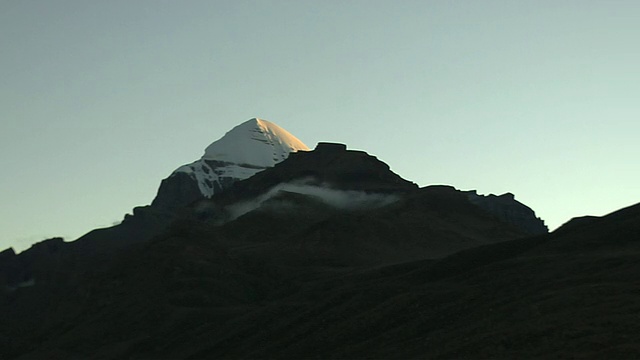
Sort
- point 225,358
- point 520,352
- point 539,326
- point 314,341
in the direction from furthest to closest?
point 225,358 < point 314,341 < point 539,326 < point 520,352

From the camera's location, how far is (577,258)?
607 ft

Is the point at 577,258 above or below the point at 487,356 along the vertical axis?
above

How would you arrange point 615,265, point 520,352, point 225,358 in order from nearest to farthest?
point 520,352
point 615,265
point 225,358

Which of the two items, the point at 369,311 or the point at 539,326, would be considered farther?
the point at 369,311

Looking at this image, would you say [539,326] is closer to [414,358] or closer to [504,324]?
[504,324]

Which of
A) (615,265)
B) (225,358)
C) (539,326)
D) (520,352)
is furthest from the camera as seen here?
(225,358)

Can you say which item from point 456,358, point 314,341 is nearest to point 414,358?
point 456,358

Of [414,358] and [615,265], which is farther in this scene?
[615,265]

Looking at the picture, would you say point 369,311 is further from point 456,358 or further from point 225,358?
point 456,358

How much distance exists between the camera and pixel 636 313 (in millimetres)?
126625

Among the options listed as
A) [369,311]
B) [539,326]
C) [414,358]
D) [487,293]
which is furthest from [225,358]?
[539,326]

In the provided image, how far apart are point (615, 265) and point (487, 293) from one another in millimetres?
22630

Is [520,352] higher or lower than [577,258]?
lower

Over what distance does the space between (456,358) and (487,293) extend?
159 feet
